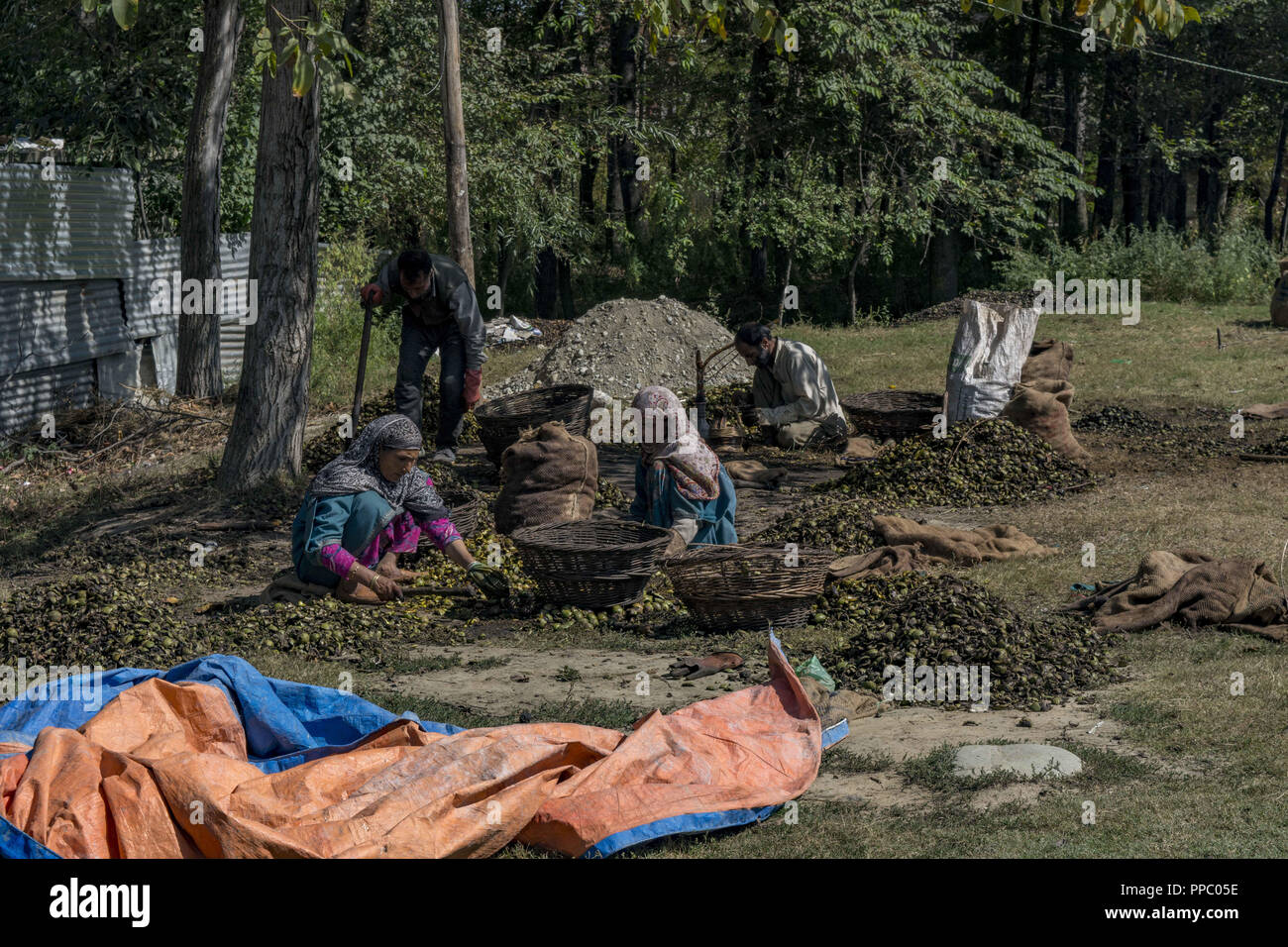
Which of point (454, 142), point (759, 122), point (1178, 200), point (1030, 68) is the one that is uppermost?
point (1030, 68)

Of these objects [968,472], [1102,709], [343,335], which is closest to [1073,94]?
[343,335]

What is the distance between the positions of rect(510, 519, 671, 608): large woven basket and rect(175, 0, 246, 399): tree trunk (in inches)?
349

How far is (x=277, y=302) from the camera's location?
33.8ft

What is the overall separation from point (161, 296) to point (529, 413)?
7545 millimetres

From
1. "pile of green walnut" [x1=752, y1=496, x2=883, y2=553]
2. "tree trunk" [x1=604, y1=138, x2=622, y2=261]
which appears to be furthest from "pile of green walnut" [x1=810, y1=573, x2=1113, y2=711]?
"tree trunk" [x1=604, y1=138, x2=622, y2=261]

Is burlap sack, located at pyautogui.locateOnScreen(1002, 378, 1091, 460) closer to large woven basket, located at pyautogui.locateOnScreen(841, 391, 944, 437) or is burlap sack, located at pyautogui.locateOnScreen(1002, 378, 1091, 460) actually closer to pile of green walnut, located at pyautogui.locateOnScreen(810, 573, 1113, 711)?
large woven basket, located at pyautogui.locateOnScreen(841, 391, 944, 437)

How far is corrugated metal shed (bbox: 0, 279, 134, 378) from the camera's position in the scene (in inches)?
533

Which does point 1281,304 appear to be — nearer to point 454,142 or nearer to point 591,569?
point 454,142

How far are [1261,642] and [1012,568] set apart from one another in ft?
6.25

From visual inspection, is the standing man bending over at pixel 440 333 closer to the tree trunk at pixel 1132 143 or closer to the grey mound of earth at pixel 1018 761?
the grey mound of earth at pixel 1018 761

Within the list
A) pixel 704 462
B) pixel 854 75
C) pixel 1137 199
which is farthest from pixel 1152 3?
pixel 1137 199

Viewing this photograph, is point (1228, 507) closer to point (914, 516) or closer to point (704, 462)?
point (914, 516)

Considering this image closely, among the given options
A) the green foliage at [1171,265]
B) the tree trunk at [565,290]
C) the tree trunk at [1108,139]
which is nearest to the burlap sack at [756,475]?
the green foliage at [1171,265]

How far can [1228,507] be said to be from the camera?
29.9ft
